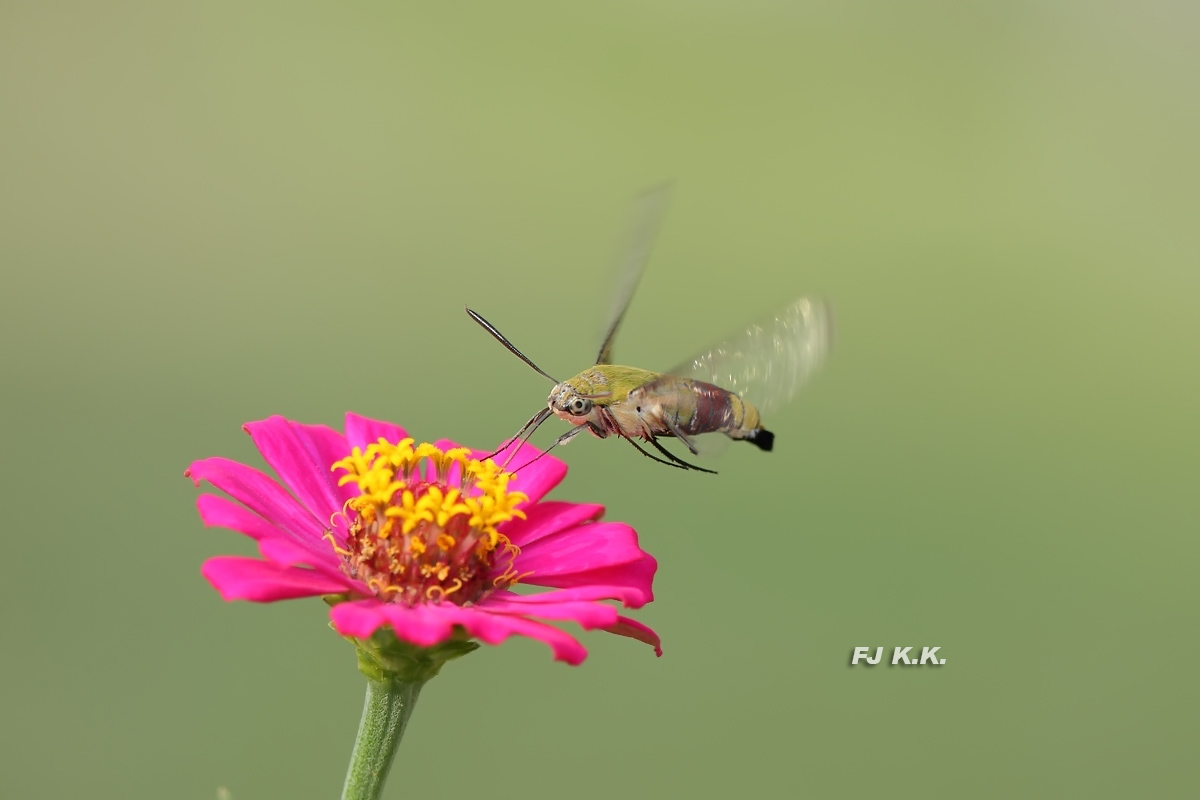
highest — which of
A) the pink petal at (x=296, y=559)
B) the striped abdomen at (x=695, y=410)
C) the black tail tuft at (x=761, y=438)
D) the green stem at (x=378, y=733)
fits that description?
the black tail tuft at (x=761, y=438)

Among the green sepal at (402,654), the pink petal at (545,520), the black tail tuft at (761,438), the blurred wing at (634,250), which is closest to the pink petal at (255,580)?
the green sepal at (402,654)

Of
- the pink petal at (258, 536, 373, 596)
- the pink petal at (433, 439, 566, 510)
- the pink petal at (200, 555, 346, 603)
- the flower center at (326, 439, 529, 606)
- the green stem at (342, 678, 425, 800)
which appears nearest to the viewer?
the pink petal at (200, 555, 346, 603)

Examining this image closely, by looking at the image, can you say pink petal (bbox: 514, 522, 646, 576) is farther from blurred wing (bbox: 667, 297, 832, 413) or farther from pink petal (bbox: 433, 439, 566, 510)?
blurred wing (bbox: 667, 297, 832, 413)

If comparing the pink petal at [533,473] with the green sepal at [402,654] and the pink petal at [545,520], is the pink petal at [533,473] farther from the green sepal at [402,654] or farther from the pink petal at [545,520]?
the green sepal at [402,654]

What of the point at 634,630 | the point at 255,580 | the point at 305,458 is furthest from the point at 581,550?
the point at 255,580

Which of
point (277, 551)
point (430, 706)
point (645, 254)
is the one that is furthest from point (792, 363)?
point (430, 706)

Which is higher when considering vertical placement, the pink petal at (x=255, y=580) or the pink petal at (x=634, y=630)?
the pink petal at (x=634, y=630)

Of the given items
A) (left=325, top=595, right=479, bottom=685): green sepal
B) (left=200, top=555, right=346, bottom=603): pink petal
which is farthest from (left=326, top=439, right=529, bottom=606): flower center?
(left=200, top=555, right=346, bottom=603): pink petal
